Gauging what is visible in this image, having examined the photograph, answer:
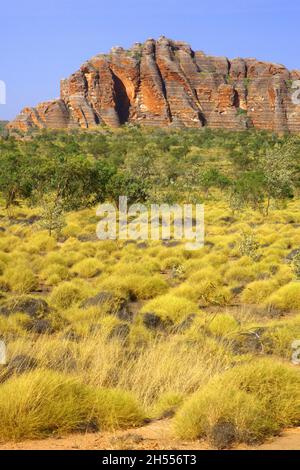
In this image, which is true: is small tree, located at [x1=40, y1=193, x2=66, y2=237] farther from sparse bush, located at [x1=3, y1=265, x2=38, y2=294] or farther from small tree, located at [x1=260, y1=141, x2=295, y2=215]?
small tree, located at [x1=260, y1=141, x2=295, y2=215]

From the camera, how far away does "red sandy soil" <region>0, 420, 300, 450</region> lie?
14.2ft

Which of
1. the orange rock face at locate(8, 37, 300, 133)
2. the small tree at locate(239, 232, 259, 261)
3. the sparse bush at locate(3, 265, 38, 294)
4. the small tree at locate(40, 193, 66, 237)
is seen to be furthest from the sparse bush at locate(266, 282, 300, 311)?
the orange rock face at locate(8, 37, 300, 133)

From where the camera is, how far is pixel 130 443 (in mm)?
4371

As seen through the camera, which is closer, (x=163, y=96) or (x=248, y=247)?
(x=248, y=247)

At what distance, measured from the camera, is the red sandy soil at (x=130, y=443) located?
170 inches

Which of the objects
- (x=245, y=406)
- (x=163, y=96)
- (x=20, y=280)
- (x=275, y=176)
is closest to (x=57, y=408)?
(x=245, y=406)

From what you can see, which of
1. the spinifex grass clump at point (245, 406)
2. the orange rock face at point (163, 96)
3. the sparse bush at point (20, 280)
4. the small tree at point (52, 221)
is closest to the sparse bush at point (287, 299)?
the spinifex grass clump at point (245, 406)

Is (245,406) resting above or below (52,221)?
below

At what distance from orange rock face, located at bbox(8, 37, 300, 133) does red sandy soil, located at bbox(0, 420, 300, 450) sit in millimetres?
112993

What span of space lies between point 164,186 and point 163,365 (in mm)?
39023

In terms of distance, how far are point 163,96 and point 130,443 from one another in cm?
12320

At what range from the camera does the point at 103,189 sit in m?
32.7

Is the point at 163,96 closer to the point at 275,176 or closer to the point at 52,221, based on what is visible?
the point at 275,176
